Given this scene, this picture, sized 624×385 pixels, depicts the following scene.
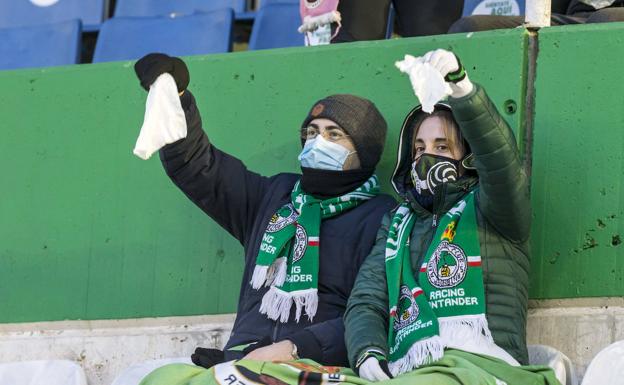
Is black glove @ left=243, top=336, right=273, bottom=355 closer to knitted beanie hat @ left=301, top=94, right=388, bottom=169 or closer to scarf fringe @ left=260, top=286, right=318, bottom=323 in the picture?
scarf fringe @ left=260, top=286, right=318, bottom=323

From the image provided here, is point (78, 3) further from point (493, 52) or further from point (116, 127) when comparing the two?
point (493, 52)

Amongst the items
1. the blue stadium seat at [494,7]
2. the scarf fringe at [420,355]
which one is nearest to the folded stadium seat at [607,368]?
the scarf fringe at [420,355]

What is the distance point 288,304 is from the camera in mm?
4062

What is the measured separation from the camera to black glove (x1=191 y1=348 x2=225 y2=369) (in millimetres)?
3873

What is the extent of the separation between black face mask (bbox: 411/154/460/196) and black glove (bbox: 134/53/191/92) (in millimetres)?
789

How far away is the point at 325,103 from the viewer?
4328 mm

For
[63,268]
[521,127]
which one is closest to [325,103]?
[521,127]

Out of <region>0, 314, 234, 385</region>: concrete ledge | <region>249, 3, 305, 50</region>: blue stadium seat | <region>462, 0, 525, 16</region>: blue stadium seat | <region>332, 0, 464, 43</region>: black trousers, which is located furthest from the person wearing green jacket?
<region>249, 3, 305, 50</region>: blue stadium seat

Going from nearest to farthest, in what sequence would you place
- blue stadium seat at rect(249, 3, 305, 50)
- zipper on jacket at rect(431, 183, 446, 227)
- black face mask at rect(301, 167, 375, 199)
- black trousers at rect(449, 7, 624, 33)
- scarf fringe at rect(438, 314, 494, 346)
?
scarf fringe at rect(438, 314, 494, 346)
zipper on jacket at rect(431, 183, 446, 227)
black face mask at rect(301, 167, 375, 199)
black trousers at rect(449, 7, 624, 33)
blue stadium seat at rect(249, 3, 305, 50)

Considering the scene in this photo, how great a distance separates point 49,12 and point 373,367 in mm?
4234

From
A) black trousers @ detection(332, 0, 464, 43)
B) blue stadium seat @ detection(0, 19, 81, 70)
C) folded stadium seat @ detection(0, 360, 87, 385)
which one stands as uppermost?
blue stadium seat @ detection(0, 19, 81, 70)

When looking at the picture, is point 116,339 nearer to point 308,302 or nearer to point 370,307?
point 308,302

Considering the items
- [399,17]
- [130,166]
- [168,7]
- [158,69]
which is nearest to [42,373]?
[130,166]

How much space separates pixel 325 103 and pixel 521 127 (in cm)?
63
